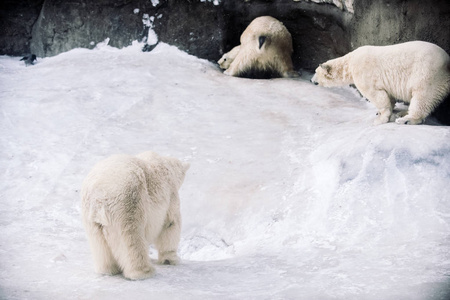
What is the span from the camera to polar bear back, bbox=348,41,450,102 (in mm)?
5883

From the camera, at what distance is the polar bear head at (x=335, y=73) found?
690 centimetres

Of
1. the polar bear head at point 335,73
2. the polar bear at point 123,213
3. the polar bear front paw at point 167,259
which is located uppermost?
the polar bear head at point 335,73

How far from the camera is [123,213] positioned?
3.84 meters

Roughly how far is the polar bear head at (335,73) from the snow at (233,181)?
1.46 ft

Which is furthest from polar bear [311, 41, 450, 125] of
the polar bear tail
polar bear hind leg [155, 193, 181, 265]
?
polar bear hind leg [155, 193, 181, 265]

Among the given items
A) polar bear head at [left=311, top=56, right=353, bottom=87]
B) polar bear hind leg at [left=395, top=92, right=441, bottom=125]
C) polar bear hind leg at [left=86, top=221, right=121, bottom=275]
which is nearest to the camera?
polar bear hind leg at [left=86, top=221, right=121, bottom=275]

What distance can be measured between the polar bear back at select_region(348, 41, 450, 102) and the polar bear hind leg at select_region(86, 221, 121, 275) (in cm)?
373

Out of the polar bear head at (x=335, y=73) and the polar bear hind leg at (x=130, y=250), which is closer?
the polar bear hind leg at (x=130, y=250)

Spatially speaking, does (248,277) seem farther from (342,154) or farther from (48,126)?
(48,126)

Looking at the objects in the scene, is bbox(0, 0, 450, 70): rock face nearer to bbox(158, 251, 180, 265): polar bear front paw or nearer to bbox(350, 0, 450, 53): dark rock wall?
bbox(350, 0, 450, 53): dark rock wall

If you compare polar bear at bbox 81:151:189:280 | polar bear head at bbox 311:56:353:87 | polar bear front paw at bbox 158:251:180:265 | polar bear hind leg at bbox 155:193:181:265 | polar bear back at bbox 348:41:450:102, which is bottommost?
polar bear front paw at bbox 158:251:180:265

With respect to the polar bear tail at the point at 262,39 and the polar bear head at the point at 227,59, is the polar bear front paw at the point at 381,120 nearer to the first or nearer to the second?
the polar bear tail at the point at 262,39

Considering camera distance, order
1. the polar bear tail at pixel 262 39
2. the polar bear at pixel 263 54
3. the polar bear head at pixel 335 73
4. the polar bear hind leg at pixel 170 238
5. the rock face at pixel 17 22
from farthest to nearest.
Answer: the rock face at pixel 17 22 → the polar bear at pixel 263 54 → the polar bear tail at pixel 262 39 → the polar bear head at pixel 335 73 → the polar bear hind leg at pixel 170 238

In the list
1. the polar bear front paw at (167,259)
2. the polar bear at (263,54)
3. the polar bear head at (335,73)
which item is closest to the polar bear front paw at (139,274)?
the polar bear front paw at (167,259)
